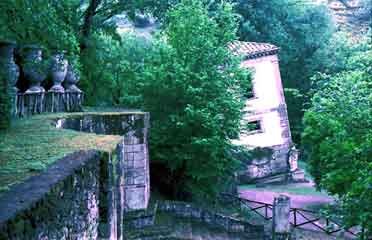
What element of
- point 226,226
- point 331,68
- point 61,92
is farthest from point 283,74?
point 61,92

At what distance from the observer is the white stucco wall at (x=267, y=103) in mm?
25891

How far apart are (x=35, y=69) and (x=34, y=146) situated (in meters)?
3.92

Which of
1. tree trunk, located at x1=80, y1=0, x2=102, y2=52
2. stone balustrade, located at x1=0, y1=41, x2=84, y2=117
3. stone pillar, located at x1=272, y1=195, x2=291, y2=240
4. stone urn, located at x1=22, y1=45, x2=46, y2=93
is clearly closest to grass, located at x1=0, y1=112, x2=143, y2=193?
stone balustrade, located at x1=0, y1=41, x2=84, y2=117

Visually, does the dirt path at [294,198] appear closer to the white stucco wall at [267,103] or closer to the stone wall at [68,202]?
the white stucco wall at [267,103]

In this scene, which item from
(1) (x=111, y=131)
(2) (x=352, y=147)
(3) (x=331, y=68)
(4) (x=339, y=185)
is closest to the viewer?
(2) (x=352, y=147)

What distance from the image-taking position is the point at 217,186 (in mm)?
16281

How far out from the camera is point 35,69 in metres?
9.91

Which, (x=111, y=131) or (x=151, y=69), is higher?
(x=151, y=69)

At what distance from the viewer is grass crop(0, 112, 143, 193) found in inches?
197

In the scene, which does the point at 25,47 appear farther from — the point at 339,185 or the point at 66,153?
the point at 339,185

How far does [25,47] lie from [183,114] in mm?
6104

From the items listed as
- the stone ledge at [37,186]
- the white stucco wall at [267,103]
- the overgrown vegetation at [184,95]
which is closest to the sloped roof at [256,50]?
the white stucco wall at [267,103]

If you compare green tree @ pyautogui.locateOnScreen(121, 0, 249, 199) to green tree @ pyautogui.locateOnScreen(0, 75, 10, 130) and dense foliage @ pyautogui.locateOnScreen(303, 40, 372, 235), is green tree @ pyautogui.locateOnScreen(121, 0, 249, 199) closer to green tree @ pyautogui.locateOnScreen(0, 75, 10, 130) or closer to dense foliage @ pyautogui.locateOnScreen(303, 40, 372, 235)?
dense foliage @ pyautogui.locateOnScreen(303, 40, 372, 235)

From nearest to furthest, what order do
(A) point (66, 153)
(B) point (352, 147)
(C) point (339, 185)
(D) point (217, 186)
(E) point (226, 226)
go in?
1. (A) point (66, 153)
2. (B) point (352, 147)
3. (C) point (339, 185)
4. (E) point (226, 226)
5. (D) point (217, 186)
